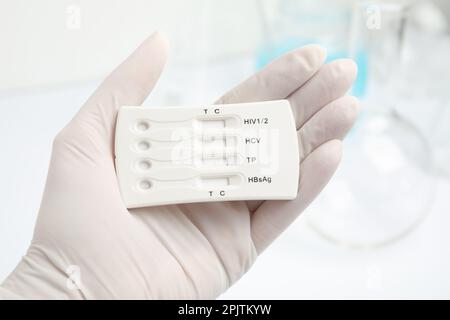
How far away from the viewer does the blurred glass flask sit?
2.50ft

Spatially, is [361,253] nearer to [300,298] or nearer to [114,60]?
[300,298]

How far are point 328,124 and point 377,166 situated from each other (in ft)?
1.01

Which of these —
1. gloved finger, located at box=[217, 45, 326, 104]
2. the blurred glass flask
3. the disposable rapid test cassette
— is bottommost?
the blurred glass flask

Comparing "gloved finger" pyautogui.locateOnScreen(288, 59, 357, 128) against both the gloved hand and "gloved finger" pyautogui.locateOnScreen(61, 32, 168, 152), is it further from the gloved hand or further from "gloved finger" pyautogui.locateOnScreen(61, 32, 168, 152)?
"gloved finger" pyautogui.locateOnScreen(61, 32, 168, 152)

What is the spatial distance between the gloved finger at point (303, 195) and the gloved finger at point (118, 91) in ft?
0.63

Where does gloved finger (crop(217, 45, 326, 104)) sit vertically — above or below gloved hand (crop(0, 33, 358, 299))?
above

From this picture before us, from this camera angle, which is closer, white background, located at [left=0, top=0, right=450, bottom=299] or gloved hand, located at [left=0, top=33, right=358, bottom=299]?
gloved hand, located at [left=0, top=33, right=358, bottom=299]

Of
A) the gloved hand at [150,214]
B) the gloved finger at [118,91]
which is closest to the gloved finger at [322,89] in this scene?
the gloved hand at [150,214]

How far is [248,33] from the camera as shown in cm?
98

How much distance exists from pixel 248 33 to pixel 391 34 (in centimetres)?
28

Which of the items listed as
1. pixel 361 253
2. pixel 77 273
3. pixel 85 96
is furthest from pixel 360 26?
pixel 77 273

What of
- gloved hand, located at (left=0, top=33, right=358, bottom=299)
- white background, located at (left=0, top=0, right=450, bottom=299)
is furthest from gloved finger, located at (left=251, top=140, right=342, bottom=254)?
white background, located at (left=0, top=0, right=450, bottom=299)

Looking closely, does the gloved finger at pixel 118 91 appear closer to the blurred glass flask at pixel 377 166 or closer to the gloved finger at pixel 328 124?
the gloved finger at pixel 328 124

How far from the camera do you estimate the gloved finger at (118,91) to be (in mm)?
544
